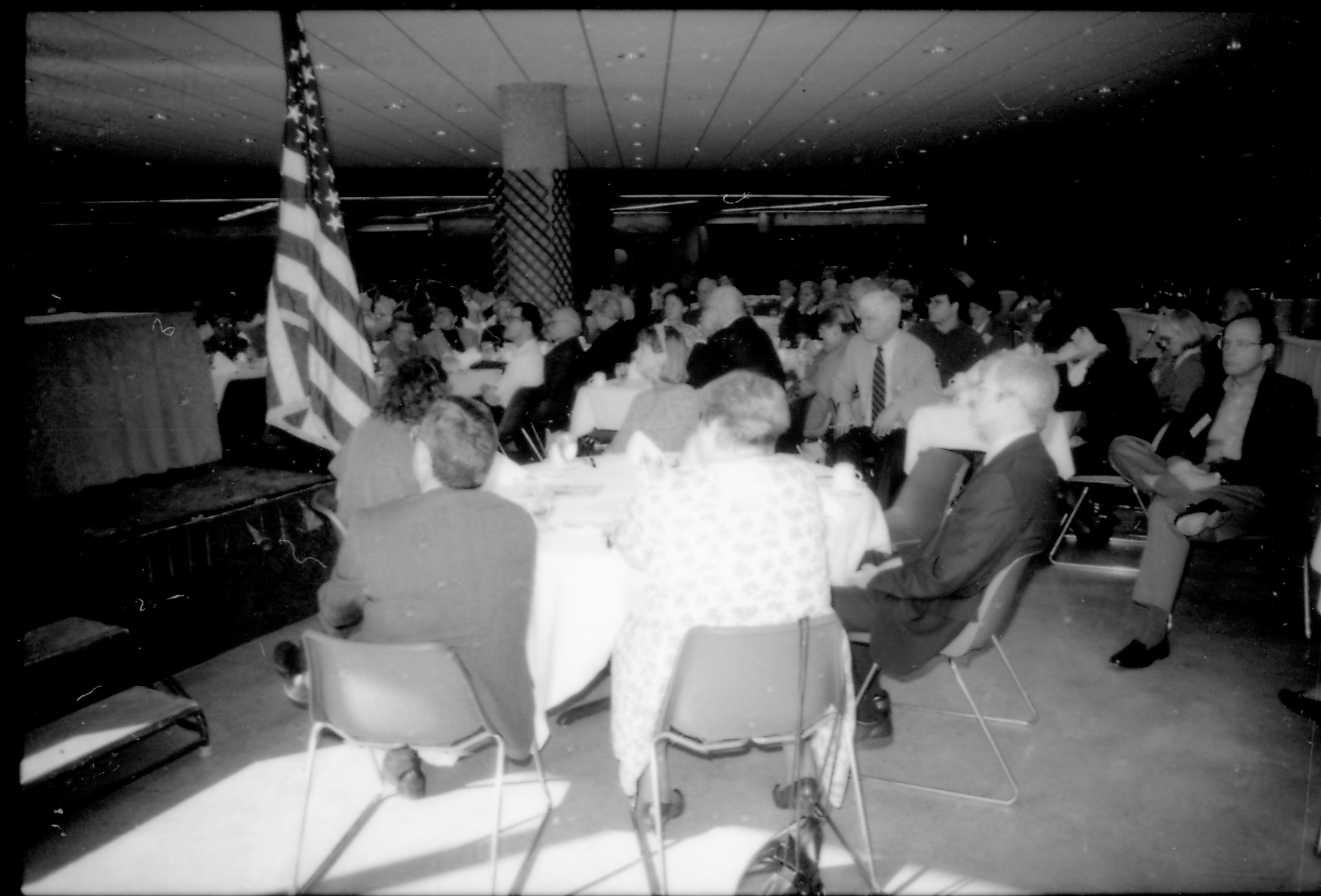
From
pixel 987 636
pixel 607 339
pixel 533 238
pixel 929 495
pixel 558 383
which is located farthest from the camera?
pixel 533 238

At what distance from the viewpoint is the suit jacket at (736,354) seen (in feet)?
15.7

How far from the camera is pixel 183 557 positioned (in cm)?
422

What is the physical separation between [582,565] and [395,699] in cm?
82

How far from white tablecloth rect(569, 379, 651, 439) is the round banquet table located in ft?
9.12

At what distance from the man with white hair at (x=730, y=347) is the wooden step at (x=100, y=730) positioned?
2.93m

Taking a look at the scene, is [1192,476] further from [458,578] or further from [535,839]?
[458,578]

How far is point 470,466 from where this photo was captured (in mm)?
2262

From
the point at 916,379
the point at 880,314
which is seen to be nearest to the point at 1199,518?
the point at 916,379

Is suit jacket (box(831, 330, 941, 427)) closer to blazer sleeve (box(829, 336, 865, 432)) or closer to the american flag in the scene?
blazer sleeve (box(829, 336, 865, 432))

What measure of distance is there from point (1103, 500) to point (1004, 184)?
1294 centimetres

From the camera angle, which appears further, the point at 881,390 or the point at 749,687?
Result: the point at 881,390

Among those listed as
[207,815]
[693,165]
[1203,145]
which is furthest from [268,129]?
[1203,145]

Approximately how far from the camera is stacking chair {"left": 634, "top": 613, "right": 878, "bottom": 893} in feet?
6.29

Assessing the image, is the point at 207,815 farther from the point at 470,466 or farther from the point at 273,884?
the point at 470,466
